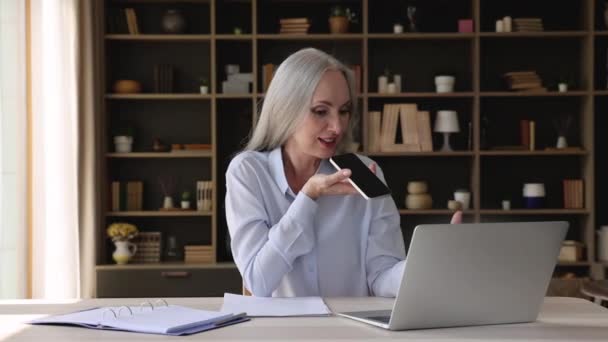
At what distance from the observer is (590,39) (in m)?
5.09

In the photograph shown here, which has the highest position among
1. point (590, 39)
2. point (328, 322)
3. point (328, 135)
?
point (590, 39)

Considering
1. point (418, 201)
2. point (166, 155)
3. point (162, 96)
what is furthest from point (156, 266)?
point (418, 201)

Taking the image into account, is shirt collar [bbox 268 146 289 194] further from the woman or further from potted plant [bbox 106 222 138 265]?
potted plant [bbox 106 222 138 265]

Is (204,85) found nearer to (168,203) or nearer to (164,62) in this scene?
(164,62)

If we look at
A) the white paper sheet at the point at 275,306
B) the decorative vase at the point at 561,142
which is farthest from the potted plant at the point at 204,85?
the white paper sheet at the point at 275,306

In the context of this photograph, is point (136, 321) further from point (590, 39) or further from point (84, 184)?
→ point (590, 39)

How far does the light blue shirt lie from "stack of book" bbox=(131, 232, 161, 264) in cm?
303

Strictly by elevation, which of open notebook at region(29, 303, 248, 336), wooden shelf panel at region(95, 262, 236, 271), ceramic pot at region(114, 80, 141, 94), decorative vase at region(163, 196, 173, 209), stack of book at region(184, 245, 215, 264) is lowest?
wooden shelf panel at region(95, 262, 236, 271)

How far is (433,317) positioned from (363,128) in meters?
3.69

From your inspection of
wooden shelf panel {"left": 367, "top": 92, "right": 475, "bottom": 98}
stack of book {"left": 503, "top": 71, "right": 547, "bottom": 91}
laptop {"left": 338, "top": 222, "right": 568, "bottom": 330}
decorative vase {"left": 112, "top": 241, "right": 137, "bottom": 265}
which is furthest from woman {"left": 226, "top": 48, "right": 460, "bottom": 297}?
stack of book {"left": 503, "top": 71, "right": 547, "bottom": 91}

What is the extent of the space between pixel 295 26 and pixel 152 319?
149 inches

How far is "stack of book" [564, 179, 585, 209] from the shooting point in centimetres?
522

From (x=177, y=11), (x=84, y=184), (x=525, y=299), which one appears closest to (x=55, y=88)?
(x=84, y=184)

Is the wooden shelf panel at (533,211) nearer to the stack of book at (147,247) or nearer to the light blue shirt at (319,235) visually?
the stack of book at (147,247)
